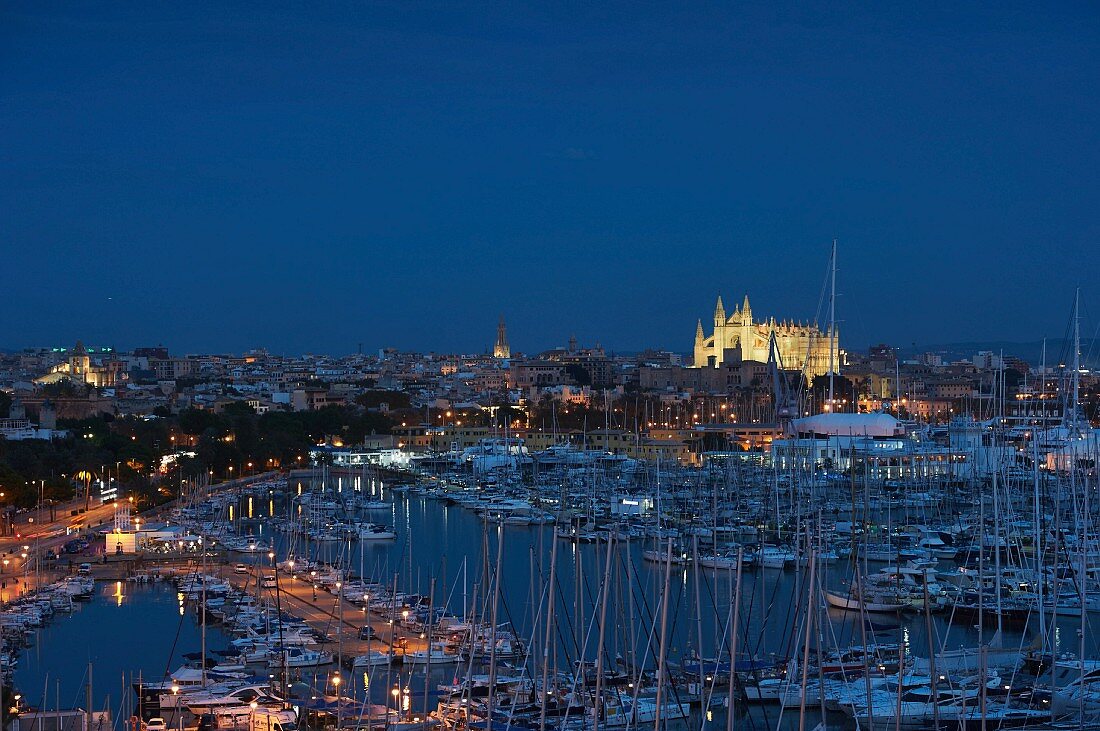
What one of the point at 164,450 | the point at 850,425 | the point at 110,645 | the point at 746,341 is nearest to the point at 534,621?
the point at 110,645

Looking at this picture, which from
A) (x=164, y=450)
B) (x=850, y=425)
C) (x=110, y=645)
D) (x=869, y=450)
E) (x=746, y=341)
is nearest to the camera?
(x=110, y=645)

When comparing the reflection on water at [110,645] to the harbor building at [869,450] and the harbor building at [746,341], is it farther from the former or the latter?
the harbor building at [746,341]

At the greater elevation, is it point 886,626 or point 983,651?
point 983,651

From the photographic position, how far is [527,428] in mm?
47156

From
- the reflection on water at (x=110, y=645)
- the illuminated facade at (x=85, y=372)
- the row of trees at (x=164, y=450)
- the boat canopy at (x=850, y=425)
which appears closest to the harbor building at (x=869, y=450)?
the boat canopy at (x=850, y=425)

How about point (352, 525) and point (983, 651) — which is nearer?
point (983, 651)

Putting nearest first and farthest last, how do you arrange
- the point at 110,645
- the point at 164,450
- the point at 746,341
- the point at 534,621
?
the point at 534,621
the point at 110,645
the point at 164,450
the point at 746,341

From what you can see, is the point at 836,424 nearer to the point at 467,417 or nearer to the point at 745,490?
the point at 745,490

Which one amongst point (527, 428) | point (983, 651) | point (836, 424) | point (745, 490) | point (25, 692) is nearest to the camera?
point (983, 651)

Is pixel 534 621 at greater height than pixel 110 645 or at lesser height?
greater

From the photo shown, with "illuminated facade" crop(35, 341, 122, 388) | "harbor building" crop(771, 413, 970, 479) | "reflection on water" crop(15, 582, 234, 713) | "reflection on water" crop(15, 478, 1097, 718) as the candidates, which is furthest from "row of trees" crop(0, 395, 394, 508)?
"illuminated facade" crop(35, 341, 122, 388)

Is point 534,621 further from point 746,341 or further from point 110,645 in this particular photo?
point 746,341

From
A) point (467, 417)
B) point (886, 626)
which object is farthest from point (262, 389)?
point (886, 626)

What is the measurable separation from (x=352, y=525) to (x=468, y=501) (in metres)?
4.97
